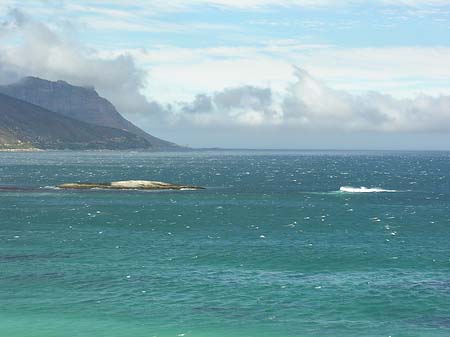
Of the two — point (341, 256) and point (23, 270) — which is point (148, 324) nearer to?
point (23, 270)

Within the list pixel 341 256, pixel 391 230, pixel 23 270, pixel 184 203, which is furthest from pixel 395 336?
pixel 184 203

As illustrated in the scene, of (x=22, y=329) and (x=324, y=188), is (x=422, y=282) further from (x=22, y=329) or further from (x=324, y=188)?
(x=324, y=188)

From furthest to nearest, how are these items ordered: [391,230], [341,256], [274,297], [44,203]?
[44,203] < [391,230] < [341,256] < [274,297]

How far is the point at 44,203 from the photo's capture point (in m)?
141

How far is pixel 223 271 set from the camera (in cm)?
7119

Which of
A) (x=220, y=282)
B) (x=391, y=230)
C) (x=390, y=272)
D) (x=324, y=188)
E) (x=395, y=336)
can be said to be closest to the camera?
(x=395, y=336)

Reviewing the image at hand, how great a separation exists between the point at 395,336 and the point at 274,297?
13625 millimetres

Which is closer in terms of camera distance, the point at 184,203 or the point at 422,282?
the point at 422,282

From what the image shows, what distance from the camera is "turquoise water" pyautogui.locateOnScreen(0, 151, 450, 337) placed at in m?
53.5

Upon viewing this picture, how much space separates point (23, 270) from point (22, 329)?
21.1 meters

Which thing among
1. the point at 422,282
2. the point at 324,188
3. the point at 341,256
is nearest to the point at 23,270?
the point at 341,256

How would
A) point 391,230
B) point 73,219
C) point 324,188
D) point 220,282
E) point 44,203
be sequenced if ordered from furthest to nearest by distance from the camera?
1. point 324,188
2. point 44,203
3. point 73,219
4. point 391,230
5. point 220,282

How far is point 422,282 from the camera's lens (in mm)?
66125

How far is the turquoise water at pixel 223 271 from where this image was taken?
175ft
